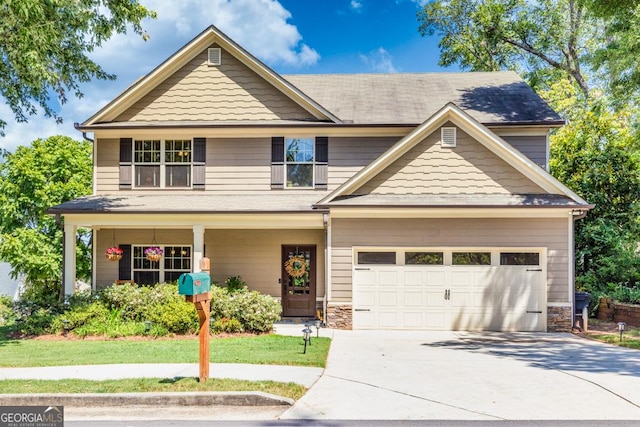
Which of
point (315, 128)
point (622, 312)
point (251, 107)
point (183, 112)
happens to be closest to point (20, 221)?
point (183, 112)

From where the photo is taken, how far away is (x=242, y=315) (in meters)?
12.6

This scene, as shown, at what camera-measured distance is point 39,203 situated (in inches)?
851

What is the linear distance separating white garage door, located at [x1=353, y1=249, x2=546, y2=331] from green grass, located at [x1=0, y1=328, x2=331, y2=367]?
8.17 feet

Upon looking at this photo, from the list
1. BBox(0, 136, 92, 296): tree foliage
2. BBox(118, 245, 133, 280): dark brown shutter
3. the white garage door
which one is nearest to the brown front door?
the white garage door

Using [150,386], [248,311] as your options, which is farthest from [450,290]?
[150,386]

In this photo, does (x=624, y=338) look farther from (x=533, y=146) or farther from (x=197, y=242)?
(x=197, y=242)

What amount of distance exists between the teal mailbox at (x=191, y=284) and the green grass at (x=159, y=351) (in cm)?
236

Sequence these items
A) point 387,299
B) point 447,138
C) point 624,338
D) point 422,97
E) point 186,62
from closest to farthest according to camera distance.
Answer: point 624,338, point 387,299, point 447,138, point 186,62, point 422,97

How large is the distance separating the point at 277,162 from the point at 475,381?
31.9 feet

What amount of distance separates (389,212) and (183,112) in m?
7.36

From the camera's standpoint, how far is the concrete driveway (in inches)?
249

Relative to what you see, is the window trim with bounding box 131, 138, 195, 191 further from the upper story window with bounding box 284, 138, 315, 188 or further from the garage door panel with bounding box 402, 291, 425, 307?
the garage door panel with bounding box 402, 291, 425, 307

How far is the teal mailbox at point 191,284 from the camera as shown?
6781 mm

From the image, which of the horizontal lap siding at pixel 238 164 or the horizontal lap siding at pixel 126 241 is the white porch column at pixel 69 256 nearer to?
the horizontal lap siding at pixel 126 241
